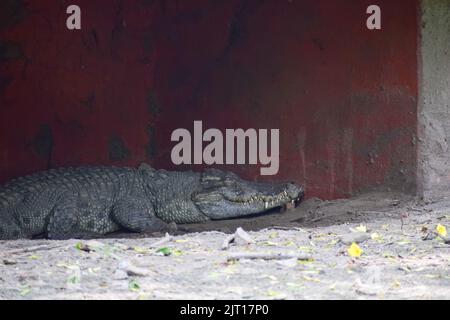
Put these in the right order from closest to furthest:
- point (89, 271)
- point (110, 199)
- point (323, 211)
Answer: point (89, 271) → point (323, 211) → point (110, 199)

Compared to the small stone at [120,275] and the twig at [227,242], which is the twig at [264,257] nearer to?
the twig at [227,242]

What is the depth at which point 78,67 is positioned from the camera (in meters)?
8.31

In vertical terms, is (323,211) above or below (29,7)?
below

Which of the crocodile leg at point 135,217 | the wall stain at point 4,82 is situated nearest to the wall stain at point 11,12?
the wall stain at point 4,82

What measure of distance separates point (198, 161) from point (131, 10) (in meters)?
1.62

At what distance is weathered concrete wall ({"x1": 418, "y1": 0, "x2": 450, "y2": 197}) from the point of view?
750 centimetres

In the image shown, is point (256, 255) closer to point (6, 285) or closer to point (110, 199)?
point (6, 285)

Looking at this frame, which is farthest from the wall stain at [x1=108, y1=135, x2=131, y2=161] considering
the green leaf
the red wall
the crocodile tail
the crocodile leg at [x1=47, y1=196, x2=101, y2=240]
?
the green leaf

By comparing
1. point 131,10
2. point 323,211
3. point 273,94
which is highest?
point 131,10

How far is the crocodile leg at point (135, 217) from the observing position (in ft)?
26.1

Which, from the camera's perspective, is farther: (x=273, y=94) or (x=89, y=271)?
(x=273, y=94)

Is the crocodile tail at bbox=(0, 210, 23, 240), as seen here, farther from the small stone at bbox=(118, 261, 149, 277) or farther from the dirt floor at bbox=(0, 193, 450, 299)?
the small stone at bbox=(118, 261, 149, 277)
